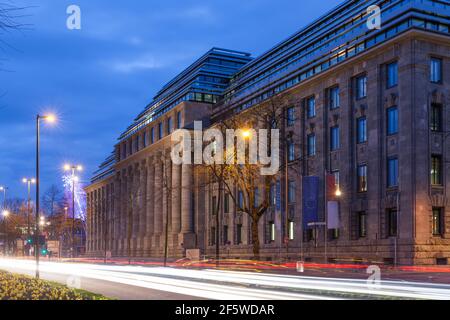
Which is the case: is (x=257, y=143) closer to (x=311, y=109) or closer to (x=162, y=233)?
(x=311, y=109)

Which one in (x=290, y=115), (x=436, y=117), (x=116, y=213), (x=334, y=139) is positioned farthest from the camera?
(x=116, y=213)

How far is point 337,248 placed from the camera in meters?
54.6

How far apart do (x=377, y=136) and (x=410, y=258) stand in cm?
1062

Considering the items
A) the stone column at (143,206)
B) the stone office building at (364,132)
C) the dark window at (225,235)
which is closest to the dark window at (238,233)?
the stone office building at (364,132)

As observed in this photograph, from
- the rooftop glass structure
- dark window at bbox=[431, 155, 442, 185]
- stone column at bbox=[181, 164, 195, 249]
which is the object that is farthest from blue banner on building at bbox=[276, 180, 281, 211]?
stone column at bbox=[181, 164, 195, 249]

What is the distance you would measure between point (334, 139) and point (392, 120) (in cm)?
862

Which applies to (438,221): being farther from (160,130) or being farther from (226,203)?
(160,130)

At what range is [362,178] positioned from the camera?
53562 mm

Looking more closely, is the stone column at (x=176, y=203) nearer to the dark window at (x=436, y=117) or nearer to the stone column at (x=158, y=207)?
the stone column at (x=158, y=207)

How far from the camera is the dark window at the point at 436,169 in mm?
48312

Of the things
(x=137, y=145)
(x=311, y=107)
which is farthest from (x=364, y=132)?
(x=137, y=145)

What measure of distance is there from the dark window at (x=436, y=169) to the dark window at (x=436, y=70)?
6.11 m
